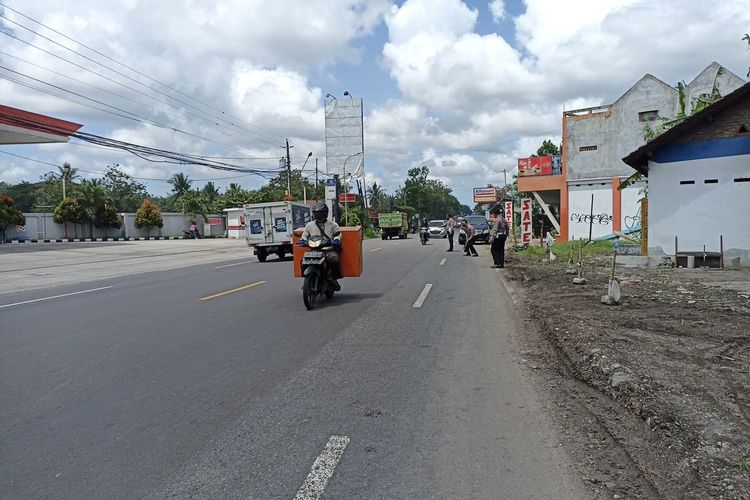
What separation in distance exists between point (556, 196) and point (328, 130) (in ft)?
65.3

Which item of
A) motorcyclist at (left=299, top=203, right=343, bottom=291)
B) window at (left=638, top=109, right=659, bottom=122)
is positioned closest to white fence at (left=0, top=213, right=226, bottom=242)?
motorcyclist at (left=299, top=203, right=343, bottom=291)

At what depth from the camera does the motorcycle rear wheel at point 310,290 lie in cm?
941

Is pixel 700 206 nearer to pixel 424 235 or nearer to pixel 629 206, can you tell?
pixel 629 206

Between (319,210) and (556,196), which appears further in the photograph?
(556,196)

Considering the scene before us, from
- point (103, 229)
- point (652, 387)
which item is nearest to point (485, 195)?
point (103, 229)

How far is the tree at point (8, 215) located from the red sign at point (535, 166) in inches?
1354

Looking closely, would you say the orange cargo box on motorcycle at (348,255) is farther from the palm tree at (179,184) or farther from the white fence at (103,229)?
the palm tree at (179,184)

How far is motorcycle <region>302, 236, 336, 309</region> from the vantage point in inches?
374

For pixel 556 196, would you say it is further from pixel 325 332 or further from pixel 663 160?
A: pixel 325 332

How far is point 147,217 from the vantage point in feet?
164

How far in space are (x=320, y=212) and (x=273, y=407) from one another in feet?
18.4

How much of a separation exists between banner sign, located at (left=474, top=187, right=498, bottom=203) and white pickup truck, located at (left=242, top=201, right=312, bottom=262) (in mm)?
70536

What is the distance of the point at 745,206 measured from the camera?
584 inches

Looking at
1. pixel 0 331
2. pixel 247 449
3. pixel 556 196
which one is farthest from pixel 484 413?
pixel 556 196
